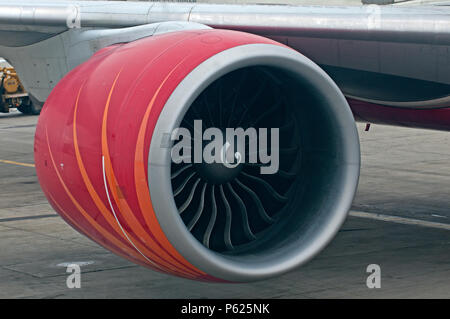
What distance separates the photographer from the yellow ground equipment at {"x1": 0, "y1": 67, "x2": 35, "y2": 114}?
2834 centimetres

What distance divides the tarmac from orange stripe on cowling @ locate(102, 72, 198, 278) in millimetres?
1445

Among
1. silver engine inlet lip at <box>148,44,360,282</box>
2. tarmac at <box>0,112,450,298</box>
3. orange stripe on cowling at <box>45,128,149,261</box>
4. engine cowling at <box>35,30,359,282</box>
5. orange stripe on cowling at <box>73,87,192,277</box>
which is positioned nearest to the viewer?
silver engine inlet lip at <box>148,44,360,282</box>

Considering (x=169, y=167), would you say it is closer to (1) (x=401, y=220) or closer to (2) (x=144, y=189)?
(2) (x=144, y=189)

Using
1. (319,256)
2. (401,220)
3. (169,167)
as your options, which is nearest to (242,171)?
(169,167)

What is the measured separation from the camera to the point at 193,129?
675cm

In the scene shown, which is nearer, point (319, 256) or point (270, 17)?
point (270, 17)

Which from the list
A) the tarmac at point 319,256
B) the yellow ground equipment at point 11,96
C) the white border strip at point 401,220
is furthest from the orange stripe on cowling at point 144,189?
the yellow ground equipment at point 11,96

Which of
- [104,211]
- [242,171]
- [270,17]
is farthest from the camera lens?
[270,17]

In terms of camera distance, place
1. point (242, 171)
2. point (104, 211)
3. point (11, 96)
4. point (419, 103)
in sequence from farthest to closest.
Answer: point (11, 96) → point (419, 103) → point (242, 171) → point (104, 211)

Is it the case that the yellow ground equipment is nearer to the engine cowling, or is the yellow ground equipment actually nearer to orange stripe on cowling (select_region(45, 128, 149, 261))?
the engine cowling

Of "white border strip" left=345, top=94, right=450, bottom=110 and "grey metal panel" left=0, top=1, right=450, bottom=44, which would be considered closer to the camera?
"grey metal panel" left=0, top=1, right=450, bottom=44

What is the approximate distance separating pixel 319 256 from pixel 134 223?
11.4ft

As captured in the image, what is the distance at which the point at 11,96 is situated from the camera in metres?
28.4

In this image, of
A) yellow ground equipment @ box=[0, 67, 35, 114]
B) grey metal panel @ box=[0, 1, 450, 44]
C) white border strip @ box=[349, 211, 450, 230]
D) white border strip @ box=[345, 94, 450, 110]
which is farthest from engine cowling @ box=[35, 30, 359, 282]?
yellow ground equipment @ box=[0, 67, 35, 114]
